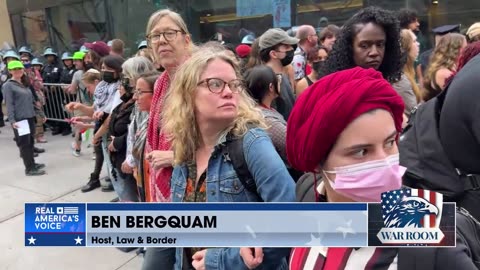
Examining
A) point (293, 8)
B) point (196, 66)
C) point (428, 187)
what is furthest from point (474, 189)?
point (293, 8)

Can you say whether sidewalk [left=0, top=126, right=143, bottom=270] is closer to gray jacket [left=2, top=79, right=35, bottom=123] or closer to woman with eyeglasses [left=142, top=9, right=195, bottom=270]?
woman with eyeglasses [left=142, top=9, right=195, bottom=270]

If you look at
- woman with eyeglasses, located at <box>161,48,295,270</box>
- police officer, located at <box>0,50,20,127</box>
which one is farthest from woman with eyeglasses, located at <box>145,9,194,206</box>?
police officer, located at <box>0,50,20,127</box>

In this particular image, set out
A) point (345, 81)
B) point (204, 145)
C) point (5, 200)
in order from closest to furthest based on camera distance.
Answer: point (345, 81) < point (204, 145) < point (5, 200)

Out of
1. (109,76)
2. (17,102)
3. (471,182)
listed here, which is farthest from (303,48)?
(17,102)

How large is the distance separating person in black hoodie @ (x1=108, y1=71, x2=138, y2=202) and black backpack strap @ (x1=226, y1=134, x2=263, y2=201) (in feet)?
7.16

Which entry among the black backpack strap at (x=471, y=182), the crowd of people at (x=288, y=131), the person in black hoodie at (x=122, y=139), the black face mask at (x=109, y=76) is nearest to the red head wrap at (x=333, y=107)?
the crowd of people at (x=288, y=131)

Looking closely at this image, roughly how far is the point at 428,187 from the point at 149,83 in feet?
6.92

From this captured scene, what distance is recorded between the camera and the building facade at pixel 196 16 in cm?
739

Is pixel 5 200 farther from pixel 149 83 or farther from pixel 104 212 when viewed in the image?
pixel 104 212

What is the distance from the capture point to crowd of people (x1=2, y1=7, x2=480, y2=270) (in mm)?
1046

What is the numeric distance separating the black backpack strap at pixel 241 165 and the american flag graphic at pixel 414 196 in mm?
784

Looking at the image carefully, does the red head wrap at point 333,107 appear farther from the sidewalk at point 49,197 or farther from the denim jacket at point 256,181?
the sidewalk at point 49,197

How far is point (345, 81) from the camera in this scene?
1062 millimetres

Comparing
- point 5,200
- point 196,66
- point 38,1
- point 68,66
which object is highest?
point 38,1
